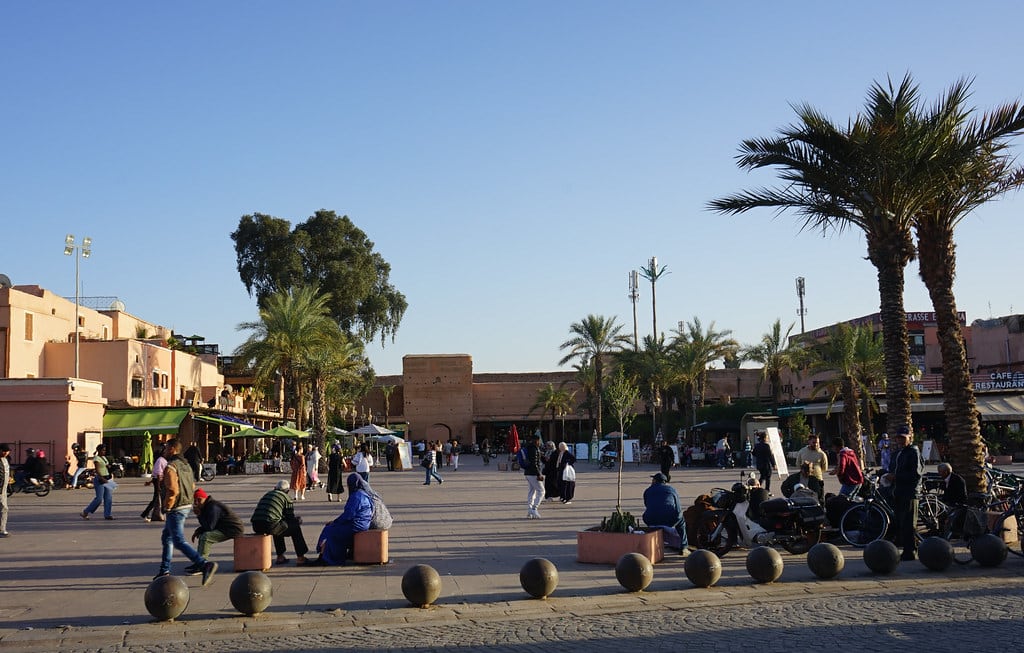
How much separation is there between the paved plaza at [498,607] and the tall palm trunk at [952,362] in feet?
11.1

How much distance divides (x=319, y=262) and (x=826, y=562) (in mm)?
51681

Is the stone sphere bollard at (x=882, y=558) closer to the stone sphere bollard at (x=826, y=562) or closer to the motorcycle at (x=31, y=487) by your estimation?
the stone sphere bollard at (x=826, y=562)

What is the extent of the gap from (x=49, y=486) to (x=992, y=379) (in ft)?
129

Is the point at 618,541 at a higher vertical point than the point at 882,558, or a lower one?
higher

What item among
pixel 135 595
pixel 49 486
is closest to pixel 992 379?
pixel 49 486

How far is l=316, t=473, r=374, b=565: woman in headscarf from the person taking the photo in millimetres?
11406

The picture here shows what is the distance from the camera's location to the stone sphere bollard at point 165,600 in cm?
835

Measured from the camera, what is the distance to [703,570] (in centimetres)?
961

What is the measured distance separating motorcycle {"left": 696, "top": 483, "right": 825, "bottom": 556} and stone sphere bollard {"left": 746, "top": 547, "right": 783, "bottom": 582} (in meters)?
1.75

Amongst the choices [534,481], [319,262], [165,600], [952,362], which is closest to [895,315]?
[952,362]

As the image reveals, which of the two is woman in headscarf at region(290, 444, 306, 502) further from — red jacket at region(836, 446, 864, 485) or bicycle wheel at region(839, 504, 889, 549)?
bicycle wheel at region(839, 504, 889, 549)

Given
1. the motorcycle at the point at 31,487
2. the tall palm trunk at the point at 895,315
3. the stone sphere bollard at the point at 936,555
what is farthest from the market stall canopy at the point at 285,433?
the stone sphere bollard at the point at 936,555

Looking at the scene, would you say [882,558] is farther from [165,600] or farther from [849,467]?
[165,600]

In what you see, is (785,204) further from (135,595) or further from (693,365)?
(693,365)
